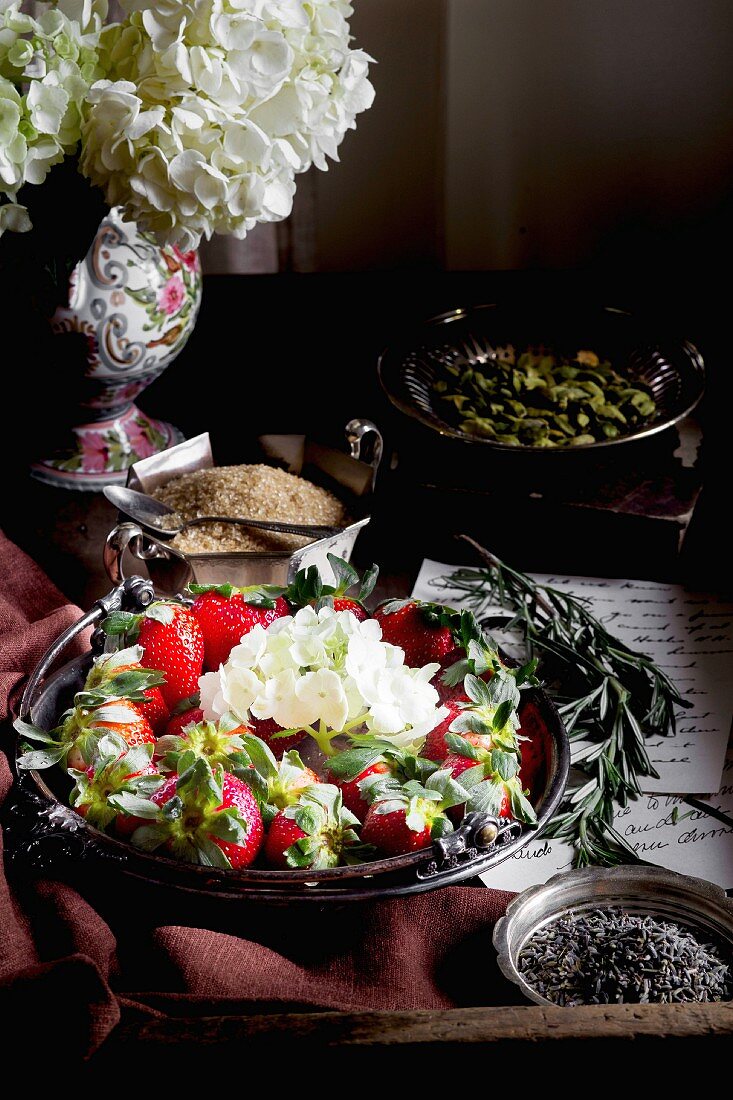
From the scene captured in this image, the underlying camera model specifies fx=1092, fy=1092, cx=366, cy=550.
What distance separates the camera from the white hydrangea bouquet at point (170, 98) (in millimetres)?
688

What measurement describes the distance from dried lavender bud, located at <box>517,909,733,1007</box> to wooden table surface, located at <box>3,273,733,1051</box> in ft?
0.21

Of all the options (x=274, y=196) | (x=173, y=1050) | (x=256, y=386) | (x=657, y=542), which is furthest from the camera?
(x=256, y=386)

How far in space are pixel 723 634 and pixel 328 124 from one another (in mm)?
479

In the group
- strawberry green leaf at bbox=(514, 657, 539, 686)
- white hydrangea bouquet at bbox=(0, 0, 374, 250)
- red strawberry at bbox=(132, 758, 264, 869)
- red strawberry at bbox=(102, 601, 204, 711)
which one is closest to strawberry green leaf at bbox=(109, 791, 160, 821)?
red strawberry at bbox=(132, 758, 264, 869)

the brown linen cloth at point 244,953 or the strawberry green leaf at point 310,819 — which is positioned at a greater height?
the strawberry green leaf at point 310,819

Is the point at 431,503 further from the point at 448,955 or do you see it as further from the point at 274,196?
the point at 448,955

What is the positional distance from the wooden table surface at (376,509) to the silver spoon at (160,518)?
7 centimetres

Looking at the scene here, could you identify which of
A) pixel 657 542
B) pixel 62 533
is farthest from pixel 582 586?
pixel 62 533

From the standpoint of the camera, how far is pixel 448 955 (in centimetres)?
54

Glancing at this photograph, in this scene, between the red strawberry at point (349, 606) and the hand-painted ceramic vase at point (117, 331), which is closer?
the red strawberry at point (349, 606)

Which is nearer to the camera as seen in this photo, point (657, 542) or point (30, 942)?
point (30, 942)

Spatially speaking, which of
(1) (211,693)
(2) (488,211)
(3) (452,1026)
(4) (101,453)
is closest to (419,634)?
(1) (211,693)

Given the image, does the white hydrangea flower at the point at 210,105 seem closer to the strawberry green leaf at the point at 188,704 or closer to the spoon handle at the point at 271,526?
the spoon handle at the point at 271,526

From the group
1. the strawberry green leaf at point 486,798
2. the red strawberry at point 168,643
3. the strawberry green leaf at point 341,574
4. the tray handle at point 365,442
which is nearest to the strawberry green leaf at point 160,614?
the red strawberry at point 168,643
